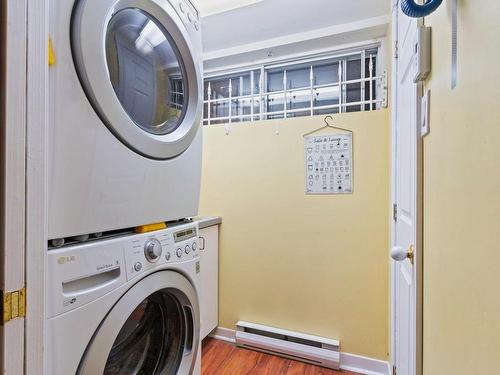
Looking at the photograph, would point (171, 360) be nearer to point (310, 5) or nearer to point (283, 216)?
point (283, 216)

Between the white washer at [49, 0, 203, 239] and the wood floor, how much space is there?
3.92 ft

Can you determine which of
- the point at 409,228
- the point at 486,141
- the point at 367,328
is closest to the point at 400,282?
the point at 409,228

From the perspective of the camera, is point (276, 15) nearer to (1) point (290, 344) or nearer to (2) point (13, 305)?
(2) point (13, 305)

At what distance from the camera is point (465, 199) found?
0.51 m

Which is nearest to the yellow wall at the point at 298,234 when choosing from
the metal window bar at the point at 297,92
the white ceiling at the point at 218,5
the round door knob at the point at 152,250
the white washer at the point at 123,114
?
the metal window bar at the point at 297,92

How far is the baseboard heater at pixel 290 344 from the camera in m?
1.69

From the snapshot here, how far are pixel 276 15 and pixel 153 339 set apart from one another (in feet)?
6.03

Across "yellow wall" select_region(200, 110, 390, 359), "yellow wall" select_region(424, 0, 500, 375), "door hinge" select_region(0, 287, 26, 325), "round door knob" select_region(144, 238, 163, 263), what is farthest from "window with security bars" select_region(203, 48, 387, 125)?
"door hinge" select_region(0, 287, 26, 325)

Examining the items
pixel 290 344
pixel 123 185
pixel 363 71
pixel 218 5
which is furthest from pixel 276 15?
pixel 290 344

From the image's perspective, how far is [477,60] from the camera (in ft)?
1.49

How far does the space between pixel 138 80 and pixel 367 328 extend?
1844mm

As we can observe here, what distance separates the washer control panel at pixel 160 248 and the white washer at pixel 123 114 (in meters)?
0.05

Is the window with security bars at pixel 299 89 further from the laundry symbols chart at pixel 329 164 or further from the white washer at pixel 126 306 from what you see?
the white washer at pixel 126 306

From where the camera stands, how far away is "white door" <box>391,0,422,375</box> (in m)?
0.84
